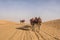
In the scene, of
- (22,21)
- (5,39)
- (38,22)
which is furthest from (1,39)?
(22,21)

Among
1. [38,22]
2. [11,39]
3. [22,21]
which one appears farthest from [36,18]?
[22,21]

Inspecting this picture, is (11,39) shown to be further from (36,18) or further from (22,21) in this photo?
(22,21)

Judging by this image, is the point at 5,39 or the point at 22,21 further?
the point at 22,21

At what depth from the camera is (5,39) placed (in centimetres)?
1238

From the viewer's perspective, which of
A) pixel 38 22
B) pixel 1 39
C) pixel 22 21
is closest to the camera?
pixel 1 39

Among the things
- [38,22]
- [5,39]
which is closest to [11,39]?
[5,39]

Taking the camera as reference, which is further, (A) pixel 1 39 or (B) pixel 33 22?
(B) pixel 33 22

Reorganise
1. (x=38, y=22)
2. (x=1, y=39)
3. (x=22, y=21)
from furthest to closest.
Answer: (x=22, y=21), (x=38, y=22), (x=1, y=39)

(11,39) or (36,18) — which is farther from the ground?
(36,18)

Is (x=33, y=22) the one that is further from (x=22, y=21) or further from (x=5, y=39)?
(x=22, y=21)

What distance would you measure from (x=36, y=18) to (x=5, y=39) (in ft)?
47.1

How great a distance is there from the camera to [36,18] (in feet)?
86.5

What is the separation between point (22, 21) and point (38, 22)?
79.6ft

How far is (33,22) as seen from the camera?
26359mm
